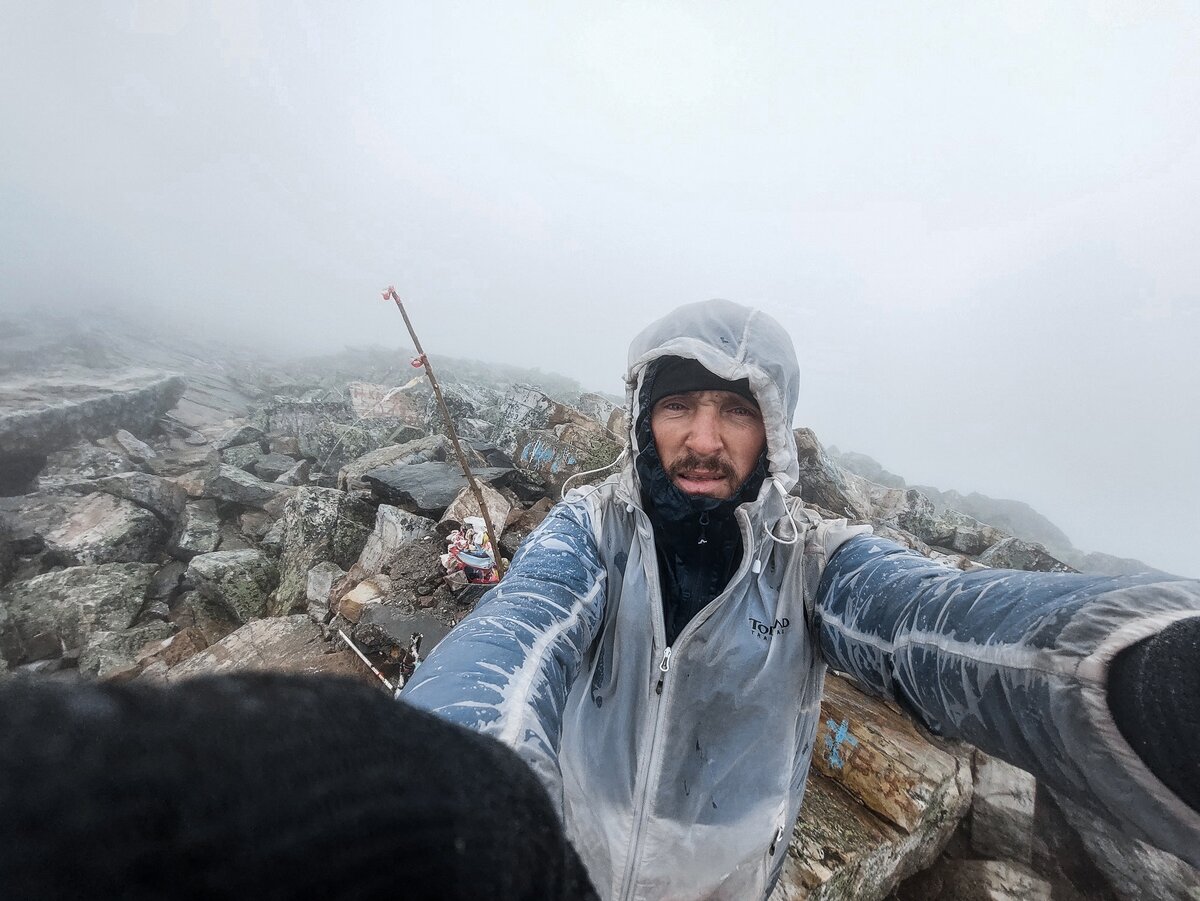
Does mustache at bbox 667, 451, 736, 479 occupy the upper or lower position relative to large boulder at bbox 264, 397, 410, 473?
upper

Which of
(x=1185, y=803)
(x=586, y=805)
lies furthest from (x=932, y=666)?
(x=586, y=805)

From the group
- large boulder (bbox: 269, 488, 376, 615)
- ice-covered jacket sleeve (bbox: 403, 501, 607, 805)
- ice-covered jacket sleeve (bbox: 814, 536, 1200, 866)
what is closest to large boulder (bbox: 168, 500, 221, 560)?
large boulder (bbox: 269, 488, 376, 615)

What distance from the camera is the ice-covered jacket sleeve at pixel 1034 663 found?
1.08 metres

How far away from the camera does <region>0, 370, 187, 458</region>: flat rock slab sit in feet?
42.5

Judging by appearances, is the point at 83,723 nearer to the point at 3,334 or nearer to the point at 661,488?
the point at 661,488

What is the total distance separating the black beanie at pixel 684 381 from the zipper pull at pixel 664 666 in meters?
1.29

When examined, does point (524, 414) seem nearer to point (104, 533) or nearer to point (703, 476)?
point (104, 533)

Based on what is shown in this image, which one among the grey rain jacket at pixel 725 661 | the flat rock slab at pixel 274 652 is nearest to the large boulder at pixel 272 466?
the flat rock slab at pixel 274 652

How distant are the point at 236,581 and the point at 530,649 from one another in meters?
8.47

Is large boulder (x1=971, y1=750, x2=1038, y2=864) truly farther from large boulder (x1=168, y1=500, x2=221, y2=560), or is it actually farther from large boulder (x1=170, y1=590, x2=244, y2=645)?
large boulder (x1=168, y1=500, x2=221, y2=560)

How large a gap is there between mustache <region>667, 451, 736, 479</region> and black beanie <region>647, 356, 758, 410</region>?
0.37 meters

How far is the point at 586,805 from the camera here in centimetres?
212

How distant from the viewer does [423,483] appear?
26.2 ft

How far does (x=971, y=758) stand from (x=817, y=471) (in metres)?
5.63
